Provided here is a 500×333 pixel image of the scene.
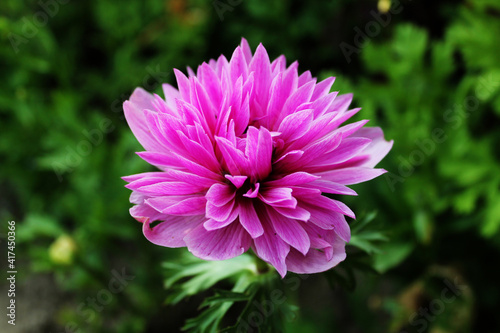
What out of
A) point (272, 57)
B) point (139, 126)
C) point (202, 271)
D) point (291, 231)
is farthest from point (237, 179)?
point (272, 57)

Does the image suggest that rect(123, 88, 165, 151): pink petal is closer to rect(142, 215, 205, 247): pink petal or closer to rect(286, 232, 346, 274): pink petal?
rect(142, 215, 205, 247): pink petal

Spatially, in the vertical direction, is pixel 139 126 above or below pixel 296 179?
above

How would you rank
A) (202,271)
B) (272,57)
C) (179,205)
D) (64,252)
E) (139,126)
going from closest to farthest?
1. (179,205)
2. (139,126)
3. (202,271)
4. (64,252)
5. (272,57)

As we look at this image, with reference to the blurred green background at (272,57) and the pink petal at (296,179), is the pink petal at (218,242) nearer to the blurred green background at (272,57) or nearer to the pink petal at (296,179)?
the pink petal at (296,179)

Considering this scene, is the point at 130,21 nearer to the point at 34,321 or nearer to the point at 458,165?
the point at 34,321

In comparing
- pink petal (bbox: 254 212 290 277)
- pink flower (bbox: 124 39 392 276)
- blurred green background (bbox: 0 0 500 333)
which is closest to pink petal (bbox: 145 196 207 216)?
pink flower (bbox: 124 39 392 276)

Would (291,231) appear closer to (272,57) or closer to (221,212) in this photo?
(221,212)
